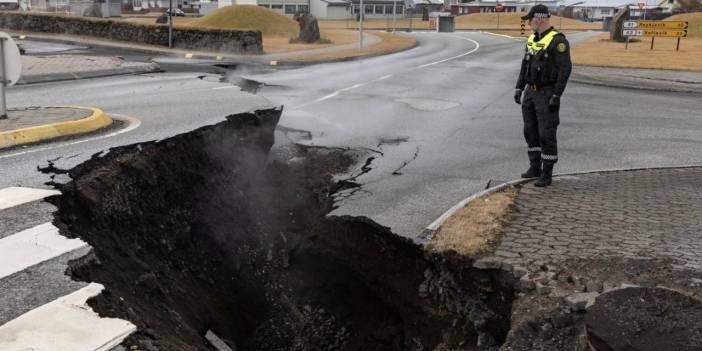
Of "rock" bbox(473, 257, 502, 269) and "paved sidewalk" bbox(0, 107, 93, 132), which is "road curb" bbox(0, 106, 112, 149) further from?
"rock" bbox(473, 257, 502, 269)

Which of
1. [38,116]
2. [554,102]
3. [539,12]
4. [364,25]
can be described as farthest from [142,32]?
[364,25]

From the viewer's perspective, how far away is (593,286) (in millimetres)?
4078

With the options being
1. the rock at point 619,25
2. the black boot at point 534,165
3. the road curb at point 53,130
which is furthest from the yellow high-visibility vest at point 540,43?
the rock at point 619,25

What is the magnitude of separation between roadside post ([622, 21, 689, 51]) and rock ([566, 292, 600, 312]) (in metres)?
26.8

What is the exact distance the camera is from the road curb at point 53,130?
745cm

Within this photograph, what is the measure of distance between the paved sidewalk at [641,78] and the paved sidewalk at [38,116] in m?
14.1

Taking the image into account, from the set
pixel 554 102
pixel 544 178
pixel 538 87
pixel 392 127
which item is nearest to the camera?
pixel 554 102

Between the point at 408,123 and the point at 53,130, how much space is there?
576 centimetres

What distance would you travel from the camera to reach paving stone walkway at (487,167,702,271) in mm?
4641

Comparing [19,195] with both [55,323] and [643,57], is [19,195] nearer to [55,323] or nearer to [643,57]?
[55,323]

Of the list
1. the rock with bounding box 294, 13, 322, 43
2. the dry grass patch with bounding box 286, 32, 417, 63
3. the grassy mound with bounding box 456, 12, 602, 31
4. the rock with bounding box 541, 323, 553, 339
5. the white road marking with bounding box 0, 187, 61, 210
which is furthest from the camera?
the grassy mound with bounding box 456, 12, 602, 31

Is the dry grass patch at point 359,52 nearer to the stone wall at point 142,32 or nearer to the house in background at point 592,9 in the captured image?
the stone wall at point 142,32

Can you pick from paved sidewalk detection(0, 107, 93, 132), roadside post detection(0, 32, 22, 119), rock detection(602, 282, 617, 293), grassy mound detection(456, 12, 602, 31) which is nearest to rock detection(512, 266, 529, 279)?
rock detection(602, 282, 617, 293)

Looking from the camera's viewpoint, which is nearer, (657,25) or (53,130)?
(53,130)
